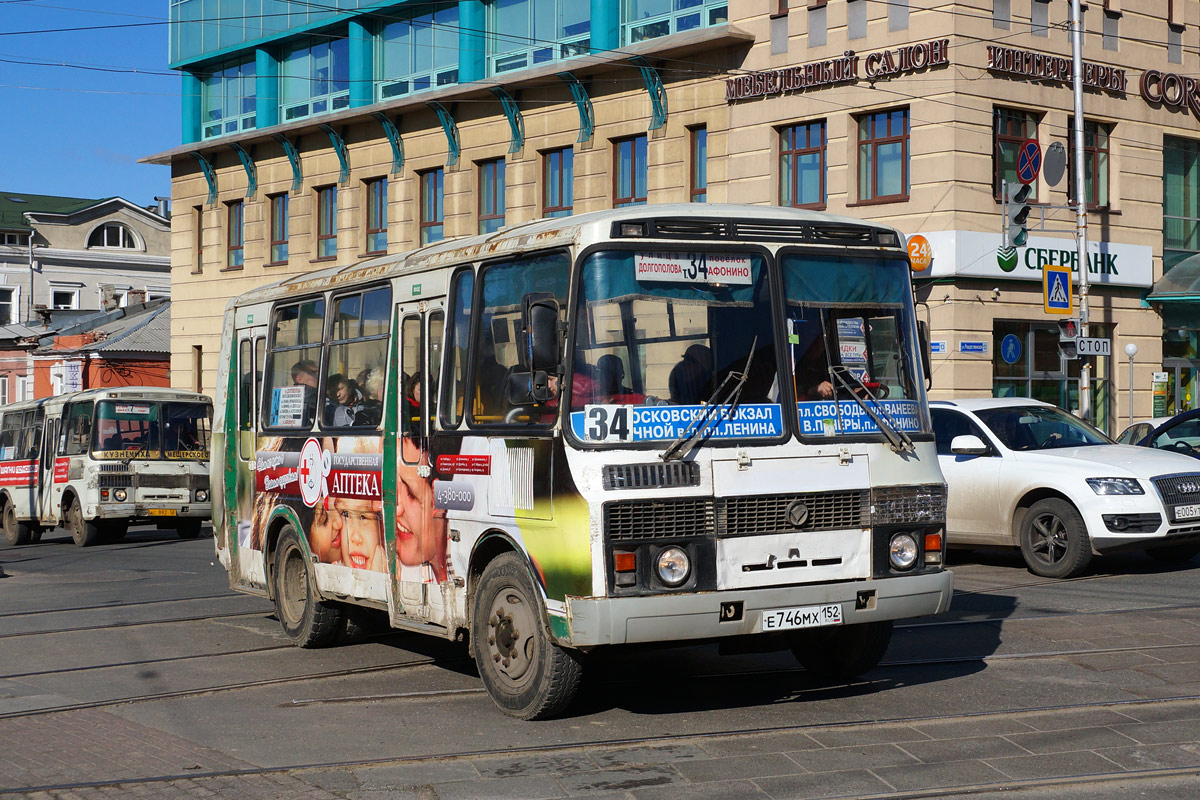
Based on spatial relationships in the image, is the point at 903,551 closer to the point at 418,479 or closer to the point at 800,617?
the point at 800,617

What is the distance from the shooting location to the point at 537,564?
312 inches

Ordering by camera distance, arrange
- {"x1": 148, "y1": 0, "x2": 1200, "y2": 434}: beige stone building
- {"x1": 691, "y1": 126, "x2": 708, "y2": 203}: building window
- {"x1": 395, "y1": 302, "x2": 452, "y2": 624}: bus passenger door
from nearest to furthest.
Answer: {"x1": 395, "y1": 302, "x2": 452, "y2": 624}: bus passenger door, {"x1": 148, "y1": 0, "x2": 1200, "y2": 434}: beige stone building, {"x1": 691, "y1": 126, "x2": 708, "y2": 203}: building window

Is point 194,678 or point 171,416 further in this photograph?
point 171,416

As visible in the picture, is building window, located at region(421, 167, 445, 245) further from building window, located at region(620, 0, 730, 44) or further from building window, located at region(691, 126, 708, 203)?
building window, located at region(691, 126, 708, 203)

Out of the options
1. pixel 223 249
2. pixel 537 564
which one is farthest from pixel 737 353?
pixel 223 249

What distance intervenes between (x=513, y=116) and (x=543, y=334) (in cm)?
2855

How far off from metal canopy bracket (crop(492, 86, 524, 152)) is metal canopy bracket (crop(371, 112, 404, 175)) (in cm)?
390

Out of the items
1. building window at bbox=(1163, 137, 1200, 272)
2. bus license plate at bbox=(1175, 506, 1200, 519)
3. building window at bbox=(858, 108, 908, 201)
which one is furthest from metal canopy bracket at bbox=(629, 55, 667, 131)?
bus license plate at bbox=(1175, 506, 1200, 519)

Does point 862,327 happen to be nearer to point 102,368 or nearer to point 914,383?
point 914,383

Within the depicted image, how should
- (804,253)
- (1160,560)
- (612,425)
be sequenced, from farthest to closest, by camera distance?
(1160,560) → (804,253) → (612,425)

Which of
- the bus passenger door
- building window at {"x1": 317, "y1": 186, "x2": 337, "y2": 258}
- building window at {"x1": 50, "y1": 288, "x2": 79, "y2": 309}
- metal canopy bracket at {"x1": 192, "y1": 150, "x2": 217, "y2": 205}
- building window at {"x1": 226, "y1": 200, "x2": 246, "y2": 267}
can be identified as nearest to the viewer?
the bus passenger door

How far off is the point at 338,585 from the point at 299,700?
155cm

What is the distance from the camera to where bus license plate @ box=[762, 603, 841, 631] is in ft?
25.5

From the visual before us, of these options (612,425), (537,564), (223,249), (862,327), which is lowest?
(537,564)
